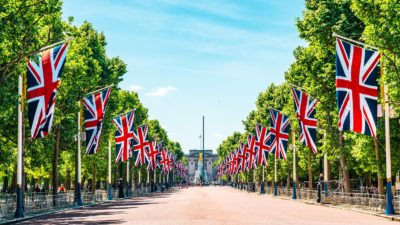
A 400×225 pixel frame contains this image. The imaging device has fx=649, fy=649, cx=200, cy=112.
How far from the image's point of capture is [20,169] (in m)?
34.6

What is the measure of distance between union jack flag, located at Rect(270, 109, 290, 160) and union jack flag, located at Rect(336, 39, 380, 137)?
1046 inches

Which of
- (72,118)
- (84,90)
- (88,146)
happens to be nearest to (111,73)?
(84,90)

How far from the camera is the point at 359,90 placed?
30.9m

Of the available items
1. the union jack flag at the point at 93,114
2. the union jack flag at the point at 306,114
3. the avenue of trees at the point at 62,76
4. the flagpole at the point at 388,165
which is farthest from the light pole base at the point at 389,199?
the union jack flag at the point at 93,114

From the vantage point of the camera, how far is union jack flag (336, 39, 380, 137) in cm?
3066

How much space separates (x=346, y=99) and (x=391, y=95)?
388 centimetres

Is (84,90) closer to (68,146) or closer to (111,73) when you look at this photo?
(68,146)

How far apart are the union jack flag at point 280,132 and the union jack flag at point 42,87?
29.4m

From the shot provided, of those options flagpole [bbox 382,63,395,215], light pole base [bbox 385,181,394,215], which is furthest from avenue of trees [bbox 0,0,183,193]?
light pole base [bbox 385,181,394,215]

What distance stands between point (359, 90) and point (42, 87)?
15325 millimetres

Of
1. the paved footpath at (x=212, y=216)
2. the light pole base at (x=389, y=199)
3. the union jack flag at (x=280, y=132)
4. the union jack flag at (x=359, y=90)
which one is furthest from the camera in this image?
the union jack flag at (x=280, y=132)

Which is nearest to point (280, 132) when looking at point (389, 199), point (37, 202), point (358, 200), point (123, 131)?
point (123, 131)

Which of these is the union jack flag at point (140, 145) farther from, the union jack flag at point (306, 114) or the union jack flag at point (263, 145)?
the union jack flag at point (306, 114)

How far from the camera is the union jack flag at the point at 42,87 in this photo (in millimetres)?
31516
